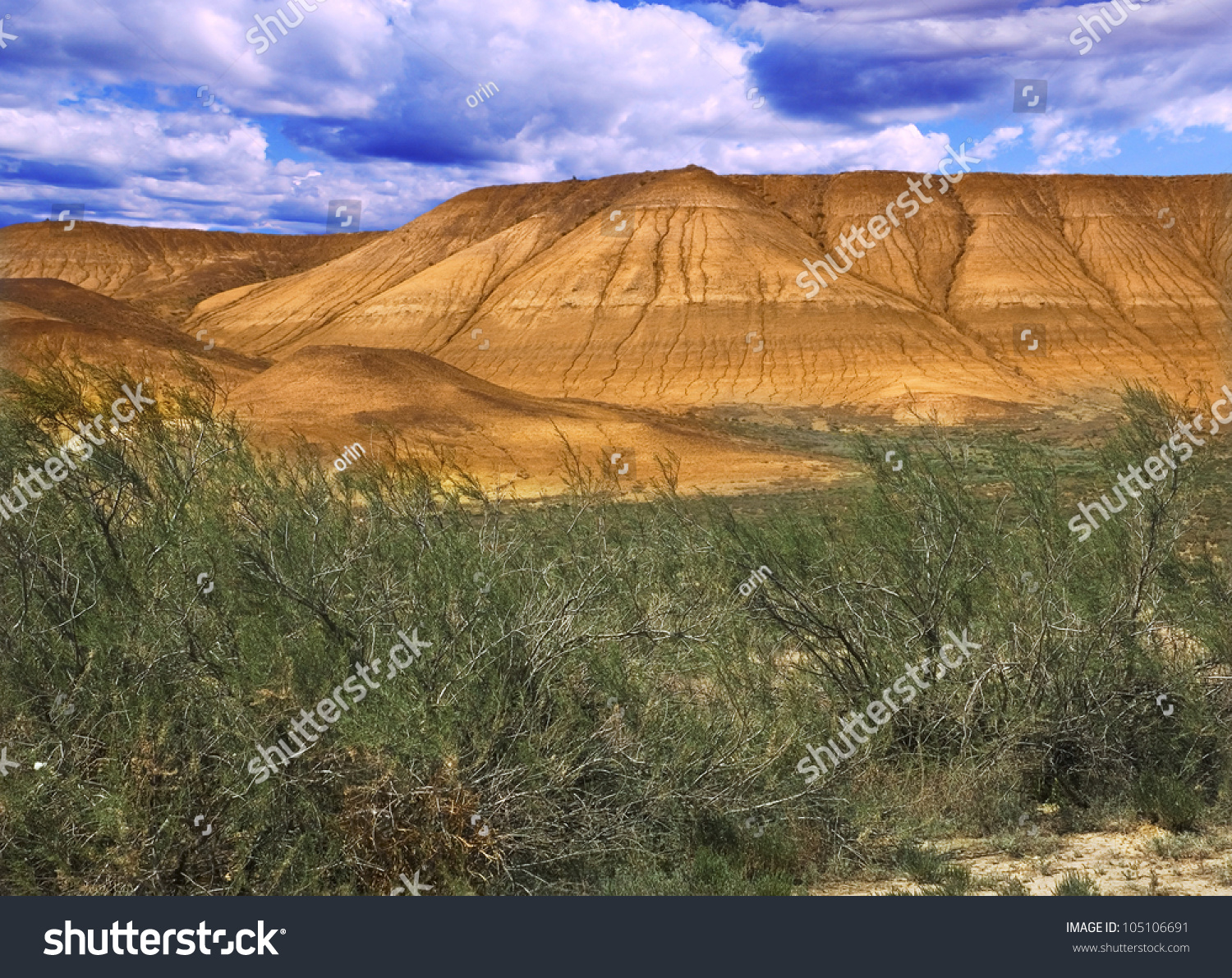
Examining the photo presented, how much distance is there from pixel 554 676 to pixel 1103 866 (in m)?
3.94

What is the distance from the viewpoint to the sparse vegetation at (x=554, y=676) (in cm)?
705

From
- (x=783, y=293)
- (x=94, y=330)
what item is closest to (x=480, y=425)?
(x=94, y=330)

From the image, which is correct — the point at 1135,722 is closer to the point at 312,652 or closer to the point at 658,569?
the point at 658,569

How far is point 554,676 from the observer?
26.7 feet

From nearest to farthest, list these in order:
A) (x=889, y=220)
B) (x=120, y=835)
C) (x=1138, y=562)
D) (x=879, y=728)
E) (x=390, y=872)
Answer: (x=120, y=835) → (x=390, y=872) → (x=879, y=728) → (x=1138, y=562) → (x=889, y=220)

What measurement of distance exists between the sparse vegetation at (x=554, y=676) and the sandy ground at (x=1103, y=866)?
10.2 inches

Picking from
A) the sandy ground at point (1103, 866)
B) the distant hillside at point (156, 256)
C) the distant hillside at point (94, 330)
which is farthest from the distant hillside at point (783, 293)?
the sandy ground at point (1103, 866)

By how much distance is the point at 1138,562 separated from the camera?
10.2 meters

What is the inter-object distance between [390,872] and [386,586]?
1966 mm

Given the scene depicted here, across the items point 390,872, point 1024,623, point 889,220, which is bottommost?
point 390,872

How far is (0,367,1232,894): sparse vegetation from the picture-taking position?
7047mm

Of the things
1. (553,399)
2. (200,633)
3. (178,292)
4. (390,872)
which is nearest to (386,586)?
(200,633)

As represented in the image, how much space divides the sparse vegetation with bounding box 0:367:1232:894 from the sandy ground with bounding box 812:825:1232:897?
26 centimetres

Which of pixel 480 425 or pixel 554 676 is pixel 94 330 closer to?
pixel 480 425
